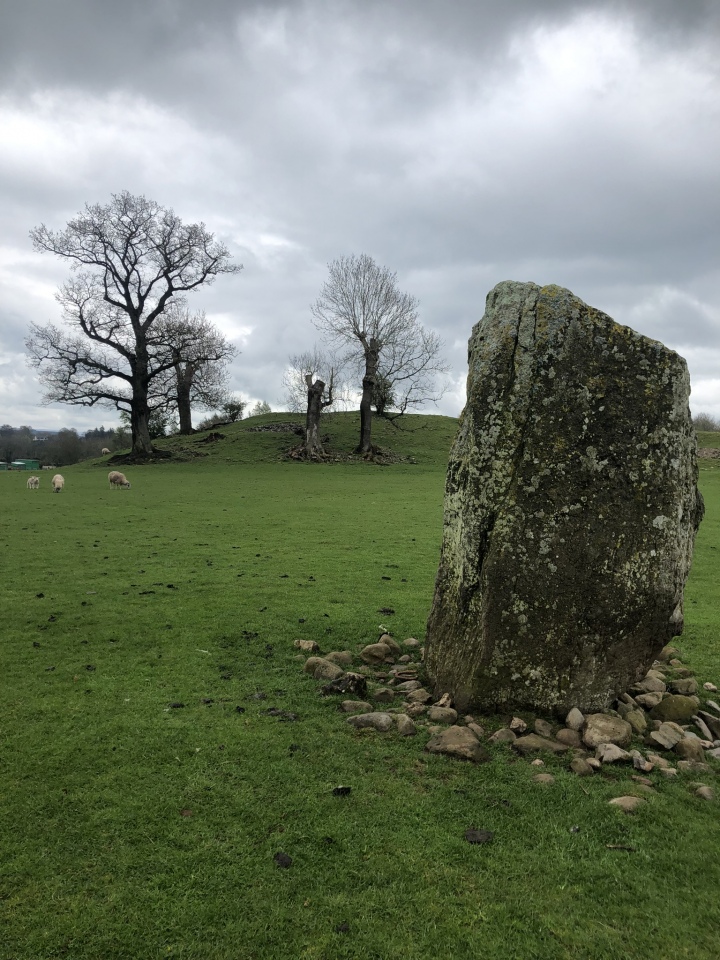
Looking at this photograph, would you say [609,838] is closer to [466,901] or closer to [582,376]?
[466,901]

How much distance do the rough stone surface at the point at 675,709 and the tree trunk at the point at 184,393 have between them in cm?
4867

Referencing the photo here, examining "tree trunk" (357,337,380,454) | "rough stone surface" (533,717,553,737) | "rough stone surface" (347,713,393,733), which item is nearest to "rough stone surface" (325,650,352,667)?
"rough stone surface" (347,713,393,733)

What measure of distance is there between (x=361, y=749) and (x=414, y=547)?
9401 millimetres

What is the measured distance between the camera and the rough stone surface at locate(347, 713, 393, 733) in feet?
17.7

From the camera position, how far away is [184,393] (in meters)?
57.5

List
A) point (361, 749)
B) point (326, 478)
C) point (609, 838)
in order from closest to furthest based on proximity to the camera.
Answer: point (609, 838)
point (361, 749)
point (326, 478)

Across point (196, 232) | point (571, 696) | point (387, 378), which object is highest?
point (196, 232)

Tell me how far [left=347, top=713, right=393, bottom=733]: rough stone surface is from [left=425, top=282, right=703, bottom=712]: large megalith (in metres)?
0.73

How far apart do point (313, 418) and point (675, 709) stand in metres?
41.0

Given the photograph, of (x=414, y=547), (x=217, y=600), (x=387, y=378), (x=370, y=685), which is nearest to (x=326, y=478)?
(x=387, y=378)

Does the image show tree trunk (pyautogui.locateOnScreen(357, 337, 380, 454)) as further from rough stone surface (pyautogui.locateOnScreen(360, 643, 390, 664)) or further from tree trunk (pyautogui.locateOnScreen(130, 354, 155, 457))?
rough stone surface (pyautogui.locateOnScreen(360, 643, 390, 664))

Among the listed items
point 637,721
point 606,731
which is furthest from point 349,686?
point 637,721

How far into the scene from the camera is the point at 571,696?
5504 millimetres

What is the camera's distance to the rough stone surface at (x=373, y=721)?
540 centimetres
